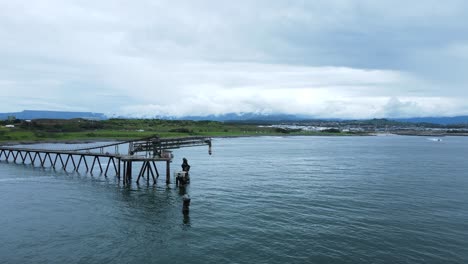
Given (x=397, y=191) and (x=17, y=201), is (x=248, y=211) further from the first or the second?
(x=17, y=201)

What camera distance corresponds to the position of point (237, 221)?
3475cm

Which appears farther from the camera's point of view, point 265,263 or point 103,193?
point 103,193

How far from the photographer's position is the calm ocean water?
27.0 meters

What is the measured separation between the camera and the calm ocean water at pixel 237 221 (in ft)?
88.4

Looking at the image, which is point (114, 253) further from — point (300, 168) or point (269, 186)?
point (300, 168)

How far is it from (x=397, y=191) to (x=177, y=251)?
1394 inches

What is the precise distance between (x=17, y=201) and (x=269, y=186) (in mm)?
32788

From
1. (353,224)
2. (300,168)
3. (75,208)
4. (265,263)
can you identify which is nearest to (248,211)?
(353,224)

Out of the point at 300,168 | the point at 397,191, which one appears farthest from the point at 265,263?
the point at 300,168

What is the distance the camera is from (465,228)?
3316 cm

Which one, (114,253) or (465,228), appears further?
(465,228)

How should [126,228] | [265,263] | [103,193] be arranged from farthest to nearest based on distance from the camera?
[103,193] < [126,228] < [265,263]

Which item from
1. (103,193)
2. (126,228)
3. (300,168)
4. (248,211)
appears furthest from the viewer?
(300,168)

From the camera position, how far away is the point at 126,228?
108ft
